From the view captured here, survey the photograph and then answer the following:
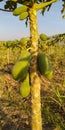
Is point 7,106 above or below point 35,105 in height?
below

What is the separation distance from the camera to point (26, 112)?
475 cm

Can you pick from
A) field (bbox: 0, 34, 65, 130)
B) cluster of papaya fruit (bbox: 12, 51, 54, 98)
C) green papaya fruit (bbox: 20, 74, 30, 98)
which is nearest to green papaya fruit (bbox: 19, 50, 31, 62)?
cluster of papaya fruit (bbox: 12, 51, 54, 98)

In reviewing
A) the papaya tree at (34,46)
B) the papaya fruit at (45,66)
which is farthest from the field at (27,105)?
the papaya fruit at (45,66)

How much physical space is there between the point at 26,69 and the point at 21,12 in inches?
11.8

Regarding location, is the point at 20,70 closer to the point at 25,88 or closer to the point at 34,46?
the point at 25,88

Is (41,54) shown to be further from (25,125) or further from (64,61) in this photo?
(64,61)

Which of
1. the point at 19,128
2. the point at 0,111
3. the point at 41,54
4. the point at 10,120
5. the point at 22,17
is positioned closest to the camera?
the point at 22,17

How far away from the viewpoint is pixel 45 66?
1606 millimetres

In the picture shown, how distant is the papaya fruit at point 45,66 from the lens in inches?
63.0

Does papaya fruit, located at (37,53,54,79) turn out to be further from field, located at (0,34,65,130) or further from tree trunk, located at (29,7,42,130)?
field, located at (0,34,65,130)

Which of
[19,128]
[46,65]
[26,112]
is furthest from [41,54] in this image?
[26,112]

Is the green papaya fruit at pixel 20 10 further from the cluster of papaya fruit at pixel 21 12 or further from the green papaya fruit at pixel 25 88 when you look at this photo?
the green papaya fruit at pixel 25 88

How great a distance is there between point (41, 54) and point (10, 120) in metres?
3.04

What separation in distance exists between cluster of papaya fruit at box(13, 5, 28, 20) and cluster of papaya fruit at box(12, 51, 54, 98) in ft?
0.65
